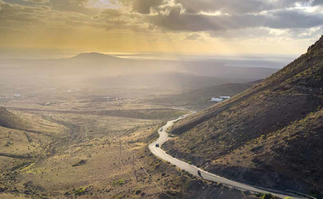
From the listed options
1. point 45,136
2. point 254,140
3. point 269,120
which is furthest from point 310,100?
point 45,136

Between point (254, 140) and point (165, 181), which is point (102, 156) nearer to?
point (165, 181)

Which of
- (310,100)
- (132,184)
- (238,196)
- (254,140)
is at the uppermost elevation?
(310,100)

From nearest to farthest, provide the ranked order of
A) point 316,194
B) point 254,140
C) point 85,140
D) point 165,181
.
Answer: point 316,194
point 165,181
point 254,140
point 85,140

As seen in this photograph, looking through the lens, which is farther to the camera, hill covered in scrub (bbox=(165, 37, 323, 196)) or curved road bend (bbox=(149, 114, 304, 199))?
hill covered in scrub (bbox=(165, 37, 323, 196))

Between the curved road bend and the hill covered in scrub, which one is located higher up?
the hill covered in scrub

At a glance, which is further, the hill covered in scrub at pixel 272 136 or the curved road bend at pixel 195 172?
the hill covered in scrub at pixel 272 136

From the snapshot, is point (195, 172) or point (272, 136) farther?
point (272, 136)

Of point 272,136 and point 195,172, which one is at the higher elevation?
point 272,136

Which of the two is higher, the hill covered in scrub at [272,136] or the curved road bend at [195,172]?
the hill covered in scrub at [272,136]
